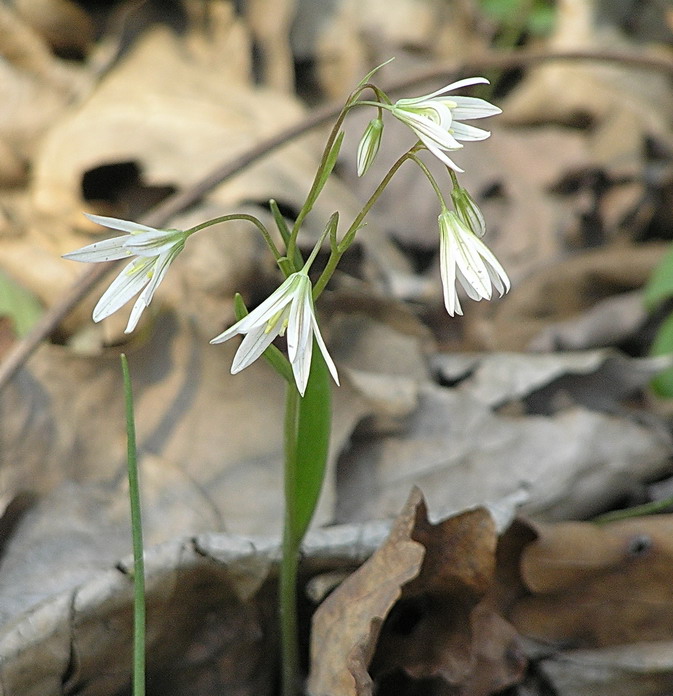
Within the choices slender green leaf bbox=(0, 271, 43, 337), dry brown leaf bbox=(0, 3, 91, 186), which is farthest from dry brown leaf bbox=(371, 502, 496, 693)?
dry brown leaf bbox=(0, 3, 91, 186)

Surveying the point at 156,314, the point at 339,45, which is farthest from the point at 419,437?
the point at 339,45

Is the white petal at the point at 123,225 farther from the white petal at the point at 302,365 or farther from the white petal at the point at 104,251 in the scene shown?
the white petal at the point at 302,365

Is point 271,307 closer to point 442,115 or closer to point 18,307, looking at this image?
point 442,115

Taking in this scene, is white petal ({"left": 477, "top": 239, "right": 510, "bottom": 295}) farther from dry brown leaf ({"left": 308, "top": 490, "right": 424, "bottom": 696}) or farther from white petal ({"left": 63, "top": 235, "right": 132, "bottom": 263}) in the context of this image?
white petal ({"left": 63, "top": 235, "right": 132, "bottom": 263})

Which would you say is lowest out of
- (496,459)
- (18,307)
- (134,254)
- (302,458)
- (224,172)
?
(496,459)

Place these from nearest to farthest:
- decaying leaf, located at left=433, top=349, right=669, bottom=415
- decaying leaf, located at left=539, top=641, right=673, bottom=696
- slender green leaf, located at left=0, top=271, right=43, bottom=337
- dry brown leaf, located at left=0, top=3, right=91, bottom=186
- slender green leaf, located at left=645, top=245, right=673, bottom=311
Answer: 1. decaying leaf, located at left=539, top=641, right=673, bottom=696
2. slender green leaf, located at left=0, top=271, right=43, bottom=337
3. decaying leaf, located at left=433, top=349, right=669, bottom=415
4. slender green leaf, located at left=645, top=245, right=673, bottom=311
5. dry brown leaf, located at left=0, top=3, right=91, bottom=186

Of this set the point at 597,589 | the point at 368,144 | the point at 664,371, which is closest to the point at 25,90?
the point at 368,144
